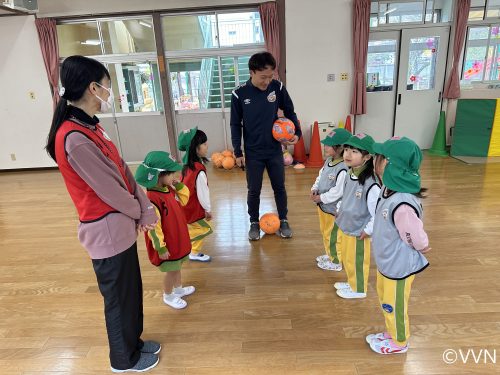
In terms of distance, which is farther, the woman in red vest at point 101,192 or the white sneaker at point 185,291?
the white sneaker at point 185,291

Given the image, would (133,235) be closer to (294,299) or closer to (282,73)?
(294,299)

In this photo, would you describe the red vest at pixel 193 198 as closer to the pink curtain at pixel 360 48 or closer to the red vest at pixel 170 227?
the red vest at pixel 170 227

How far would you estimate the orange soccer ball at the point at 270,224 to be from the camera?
3232mm

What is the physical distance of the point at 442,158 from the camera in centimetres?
577

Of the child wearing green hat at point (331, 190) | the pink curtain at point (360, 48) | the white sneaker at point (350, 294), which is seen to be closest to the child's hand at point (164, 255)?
the child wearing green hat at point (331, 190)

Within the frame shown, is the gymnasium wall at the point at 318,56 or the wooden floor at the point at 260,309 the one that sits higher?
the gymnasium wall at the point at 318,56

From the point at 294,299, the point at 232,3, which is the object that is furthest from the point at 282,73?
the point at 294,299

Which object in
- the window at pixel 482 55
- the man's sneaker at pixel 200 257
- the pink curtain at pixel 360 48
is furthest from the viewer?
the window at pixel 482 55

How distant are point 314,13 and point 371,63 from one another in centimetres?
138

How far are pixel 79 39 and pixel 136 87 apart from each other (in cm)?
134

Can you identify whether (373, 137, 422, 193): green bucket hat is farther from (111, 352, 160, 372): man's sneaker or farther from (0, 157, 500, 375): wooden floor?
(111, 352, 160, 372): man's sneaker

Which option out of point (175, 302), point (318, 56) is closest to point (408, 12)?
point (318, 56)

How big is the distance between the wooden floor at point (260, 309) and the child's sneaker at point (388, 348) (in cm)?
3

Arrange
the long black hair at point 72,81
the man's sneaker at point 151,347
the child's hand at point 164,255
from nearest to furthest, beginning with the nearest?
1. the long black hair at point 72,81
2. the man's sneaker at point 151,347
3. the child's hand at point 164,255
